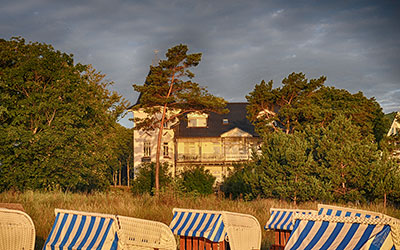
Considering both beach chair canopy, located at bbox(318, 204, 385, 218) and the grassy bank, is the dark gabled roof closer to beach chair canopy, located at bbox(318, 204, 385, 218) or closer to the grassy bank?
the grassy bank

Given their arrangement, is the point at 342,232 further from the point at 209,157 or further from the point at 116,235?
the point at 209,157

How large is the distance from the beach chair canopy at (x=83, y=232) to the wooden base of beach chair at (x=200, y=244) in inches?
97.3

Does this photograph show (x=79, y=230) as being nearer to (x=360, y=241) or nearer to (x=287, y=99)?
(x=360, y=241)

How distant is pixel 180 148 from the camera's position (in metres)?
54.2

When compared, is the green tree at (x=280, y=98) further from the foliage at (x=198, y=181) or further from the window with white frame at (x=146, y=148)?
the window with white frame at (x=146, y=148)

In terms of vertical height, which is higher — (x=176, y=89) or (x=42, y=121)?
(x=176, y=89)

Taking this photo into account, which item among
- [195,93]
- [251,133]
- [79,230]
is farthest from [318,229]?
[251,133]

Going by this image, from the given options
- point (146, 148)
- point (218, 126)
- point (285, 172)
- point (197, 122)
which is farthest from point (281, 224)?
point (146, 148)

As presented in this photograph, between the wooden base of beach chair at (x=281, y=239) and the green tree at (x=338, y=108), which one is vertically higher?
the green tree at (x=338, y=108)

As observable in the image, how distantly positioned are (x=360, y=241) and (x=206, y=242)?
12.4ft

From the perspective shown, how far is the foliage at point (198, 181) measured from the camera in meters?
46.4

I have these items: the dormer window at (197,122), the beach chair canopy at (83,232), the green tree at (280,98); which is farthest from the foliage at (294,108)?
the beach chair canopy at (83,232)

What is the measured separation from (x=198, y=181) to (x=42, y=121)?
2464cm

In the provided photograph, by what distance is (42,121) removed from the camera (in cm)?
2470
